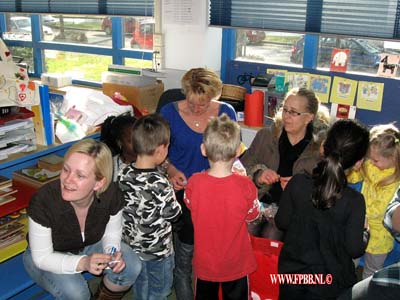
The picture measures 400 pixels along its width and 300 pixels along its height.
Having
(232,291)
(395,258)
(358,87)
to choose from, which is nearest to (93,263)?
(232,291)

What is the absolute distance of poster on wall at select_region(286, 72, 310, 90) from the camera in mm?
3340

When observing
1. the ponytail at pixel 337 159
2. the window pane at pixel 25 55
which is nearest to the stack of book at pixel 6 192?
the ponytail at pixel 337 159

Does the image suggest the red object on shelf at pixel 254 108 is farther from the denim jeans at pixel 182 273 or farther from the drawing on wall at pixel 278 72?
the denim jeans at pixel 182 273

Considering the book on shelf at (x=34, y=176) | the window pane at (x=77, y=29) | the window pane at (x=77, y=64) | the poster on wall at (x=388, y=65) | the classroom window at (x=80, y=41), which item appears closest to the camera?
the book on shelf at (x=34, y=176)

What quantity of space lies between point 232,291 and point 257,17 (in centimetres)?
218

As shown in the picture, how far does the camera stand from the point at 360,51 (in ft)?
10.5

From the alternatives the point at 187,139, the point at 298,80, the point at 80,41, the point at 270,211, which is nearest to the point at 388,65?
the point at 298,80

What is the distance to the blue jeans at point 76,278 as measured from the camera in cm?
191

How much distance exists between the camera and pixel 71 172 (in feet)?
5.97

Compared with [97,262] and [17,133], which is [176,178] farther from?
[17,133]

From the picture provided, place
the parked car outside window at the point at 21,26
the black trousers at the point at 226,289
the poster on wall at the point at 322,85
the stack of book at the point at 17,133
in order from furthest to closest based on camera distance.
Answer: the parked car outside window at the point at 21,26 < the poster on wall at the point at 322,85 < the stack of book at the point at 17,133 < the black trousers at the point at 226,289

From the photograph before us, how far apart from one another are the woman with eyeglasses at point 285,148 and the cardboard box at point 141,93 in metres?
1.23

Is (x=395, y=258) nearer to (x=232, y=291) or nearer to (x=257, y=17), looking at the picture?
(x=232, y=291)

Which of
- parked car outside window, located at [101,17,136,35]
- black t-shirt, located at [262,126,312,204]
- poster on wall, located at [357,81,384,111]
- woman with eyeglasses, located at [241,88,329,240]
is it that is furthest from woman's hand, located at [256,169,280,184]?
parked car outside window, located at [101,17,136,35]
